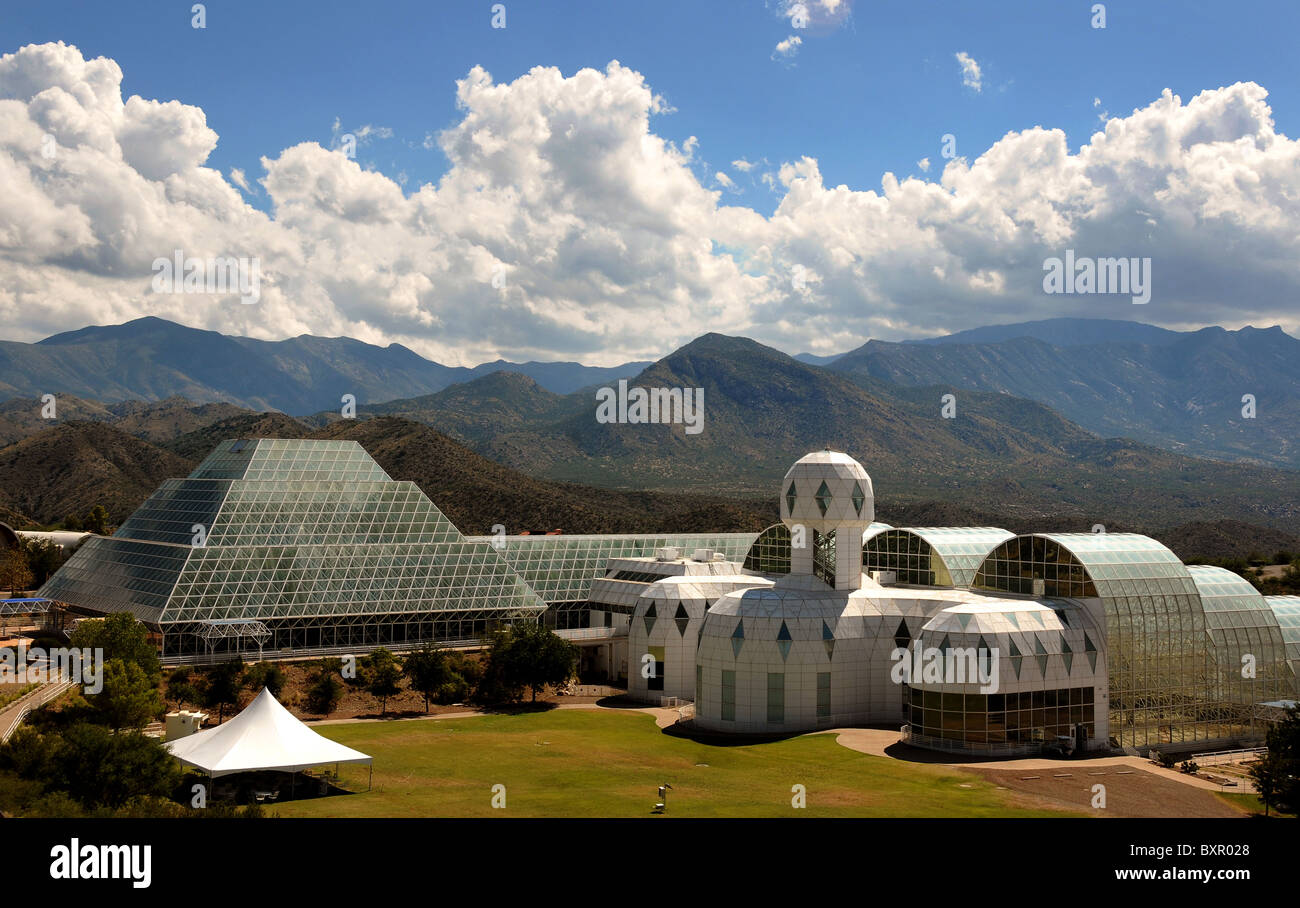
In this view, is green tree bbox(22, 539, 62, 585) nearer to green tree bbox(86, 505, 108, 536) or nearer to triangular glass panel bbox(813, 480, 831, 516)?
green tree bbox(86, 505, 108, 536)

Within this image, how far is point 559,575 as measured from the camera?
90.0 metres

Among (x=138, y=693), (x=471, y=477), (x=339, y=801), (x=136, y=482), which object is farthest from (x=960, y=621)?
(x=136, y=482)

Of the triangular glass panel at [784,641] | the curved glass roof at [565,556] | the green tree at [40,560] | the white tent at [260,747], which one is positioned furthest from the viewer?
the green tree at [40,560]

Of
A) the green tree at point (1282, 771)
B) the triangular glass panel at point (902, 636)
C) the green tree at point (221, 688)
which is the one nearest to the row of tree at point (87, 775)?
the green tree at point (221, 688)

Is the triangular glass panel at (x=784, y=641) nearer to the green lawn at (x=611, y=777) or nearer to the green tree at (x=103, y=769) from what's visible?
the green lawn at (x=611, y=777)

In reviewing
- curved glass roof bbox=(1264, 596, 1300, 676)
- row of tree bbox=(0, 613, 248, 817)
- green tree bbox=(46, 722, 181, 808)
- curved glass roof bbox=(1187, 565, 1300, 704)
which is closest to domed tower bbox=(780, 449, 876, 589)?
curved glass roof bbox=(1187, 565, 1300, 704)

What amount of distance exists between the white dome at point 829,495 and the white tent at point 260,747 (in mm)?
34731

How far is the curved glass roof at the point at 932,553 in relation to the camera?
7656 cm

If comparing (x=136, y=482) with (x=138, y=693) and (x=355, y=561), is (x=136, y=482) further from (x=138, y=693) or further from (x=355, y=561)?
(x=138, y=693)

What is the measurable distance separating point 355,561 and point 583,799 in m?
39.0

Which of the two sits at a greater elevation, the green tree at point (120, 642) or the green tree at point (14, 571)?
the green tree at point (14, 571)

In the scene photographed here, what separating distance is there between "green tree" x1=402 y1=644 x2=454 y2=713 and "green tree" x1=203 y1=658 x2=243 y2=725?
1059cm

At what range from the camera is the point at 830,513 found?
71.1 metres

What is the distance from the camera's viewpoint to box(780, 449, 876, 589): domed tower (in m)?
71.3
